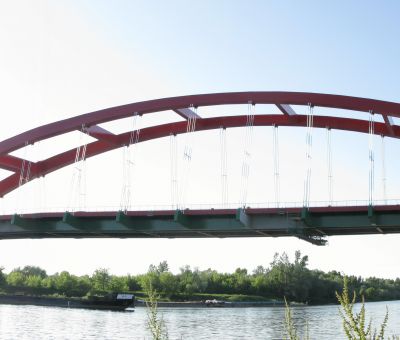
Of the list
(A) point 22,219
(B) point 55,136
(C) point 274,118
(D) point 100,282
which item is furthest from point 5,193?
(D) point 100,282

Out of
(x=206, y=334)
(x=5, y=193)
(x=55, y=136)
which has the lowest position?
(x=206, y=334)

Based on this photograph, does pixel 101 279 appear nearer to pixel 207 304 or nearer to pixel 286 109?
pixel 207 304

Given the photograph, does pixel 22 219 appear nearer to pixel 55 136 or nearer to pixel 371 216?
pixel 55 136

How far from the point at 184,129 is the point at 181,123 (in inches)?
15.7

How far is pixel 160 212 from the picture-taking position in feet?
79.2

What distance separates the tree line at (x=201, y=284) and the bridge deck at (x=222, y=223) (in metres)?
62.0

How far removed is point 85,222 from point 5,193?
11.7 m

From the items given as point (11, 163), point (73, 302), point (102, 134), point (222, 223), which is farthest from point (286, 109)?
point (73, 302)

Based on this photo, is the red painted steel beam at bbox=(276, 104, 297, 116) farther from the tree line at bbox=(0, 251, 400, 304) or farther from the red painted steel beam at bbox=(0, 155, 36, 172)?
the tree line at bbox=(0, 251, 400, 304)

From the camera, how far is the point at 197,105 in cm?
2842

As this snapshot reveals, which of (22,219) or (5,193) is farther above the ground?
(5,193)

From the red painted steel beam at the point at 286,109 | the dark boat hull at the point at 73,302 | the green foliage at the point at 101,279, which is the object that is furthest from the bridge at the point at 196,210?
the green foliage at the point at 101,279

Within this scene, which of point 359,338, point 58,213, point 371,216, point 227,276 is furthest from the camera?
point 227,276

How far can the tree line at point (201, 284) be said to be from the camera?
9100 centimetres
